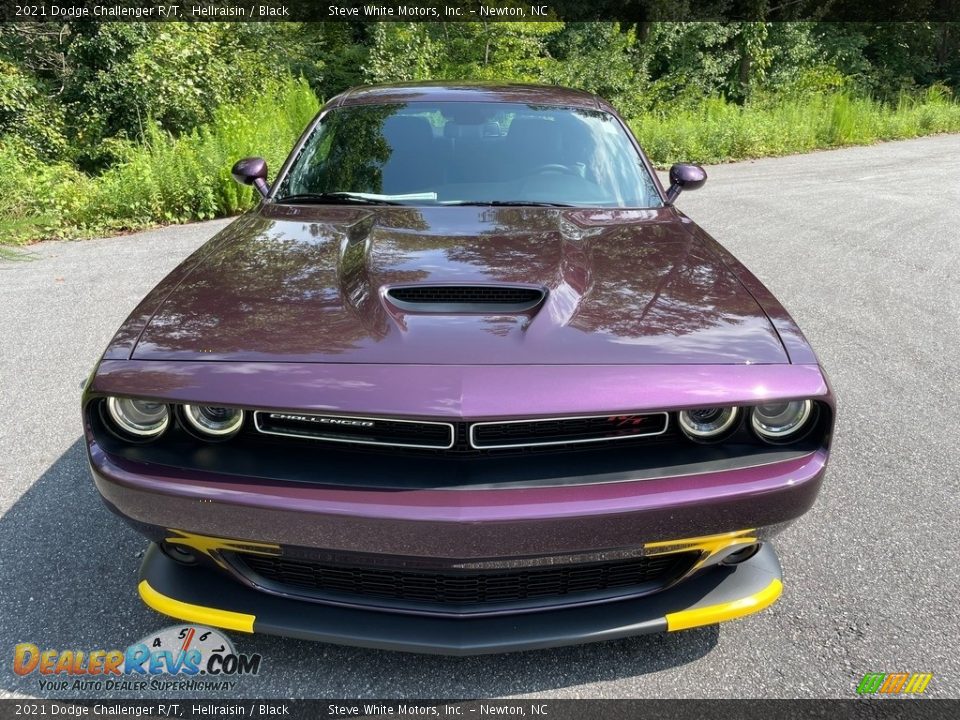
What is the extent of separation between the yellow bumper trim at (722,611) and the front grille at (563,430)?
457 millimetres

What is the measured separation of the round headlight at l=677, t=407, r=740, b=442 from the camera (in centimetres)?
168

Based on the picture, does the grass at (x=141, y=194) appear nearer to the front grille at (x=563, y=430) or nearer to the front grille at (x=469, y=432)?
the front grille at (x=469, y=432)

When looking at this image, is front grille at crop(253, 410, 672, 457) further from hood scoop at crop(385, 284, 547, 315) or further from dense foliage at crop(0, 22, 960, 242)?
dense foliage at crop(0, 22, 960, 242)

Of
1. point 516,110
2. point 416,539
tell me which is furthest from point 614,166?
point 416,539

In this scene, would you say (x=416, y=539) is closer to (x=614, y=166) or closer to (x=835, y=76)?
(x=614, y=166)

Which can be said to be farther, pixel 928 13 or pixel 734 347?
pixel 928 13

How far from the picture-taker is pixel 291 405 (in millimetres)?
1503

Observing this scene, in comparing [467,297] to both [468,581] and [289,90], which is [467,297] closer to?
[468,581]

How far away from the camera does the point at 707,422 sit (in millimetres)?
1699

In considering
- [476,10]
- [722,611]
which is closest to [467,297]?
[722,611]

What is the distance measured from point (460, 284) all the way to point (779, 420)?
2.92 feet

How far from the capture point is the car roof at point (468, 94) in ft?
10.5

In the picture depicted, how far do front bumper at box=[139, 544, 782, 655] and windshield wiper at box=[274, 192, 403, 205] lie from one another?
1519mm

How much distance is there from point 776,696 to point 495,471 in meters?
1.01
